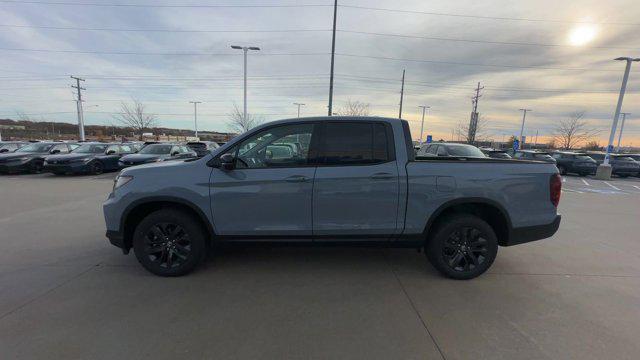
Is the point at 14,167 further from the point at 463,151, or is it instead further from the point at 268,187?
the point at 463,151

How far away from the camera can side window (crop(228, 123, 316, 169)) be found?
3771 mm

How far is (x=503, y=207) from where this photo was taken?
3812mm

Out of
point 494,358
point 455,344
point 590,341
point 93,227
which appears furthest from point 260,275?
point 93,227

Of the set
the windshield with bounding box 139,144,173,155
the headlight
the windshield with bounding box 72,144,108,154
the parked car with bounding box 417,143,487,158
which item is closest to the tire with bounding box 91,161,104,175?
the windshield with bounding box 72,144,108,154

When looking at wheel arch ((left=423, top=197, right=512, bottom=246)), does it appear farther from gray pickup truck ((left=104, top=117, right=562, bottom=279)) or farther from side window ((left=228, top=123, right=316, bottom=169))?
side window ((left=228, top=123, right=316, bottom=169))

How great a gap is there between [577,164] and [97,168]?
2693 cm

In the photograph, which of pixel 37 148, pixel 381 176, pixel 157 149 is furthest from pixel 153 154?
pixel 381 176

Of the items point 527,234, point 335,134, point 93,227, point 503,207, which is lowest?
point 93,227

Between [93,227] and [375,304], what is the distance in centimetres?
552

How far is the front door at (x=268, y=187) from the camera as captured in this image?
3.70 m

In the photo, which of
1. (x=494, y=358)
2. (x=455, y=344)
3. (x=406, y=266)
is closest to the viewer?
(x=494, y=358)

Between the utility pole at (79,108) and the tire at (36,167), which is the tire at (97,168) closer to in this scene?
the tire at (36,167)

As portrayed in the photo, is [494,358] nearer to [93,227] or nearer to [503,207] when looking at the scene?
[503,207]

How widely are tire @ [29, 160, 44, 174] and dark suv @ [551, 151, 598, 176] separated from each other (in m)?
29.1
